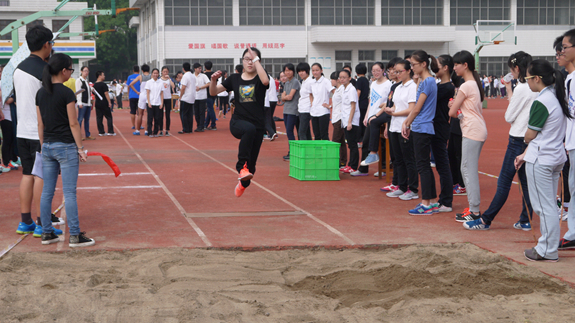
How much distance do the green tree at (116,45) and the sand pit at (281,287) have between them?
75702 millimetres

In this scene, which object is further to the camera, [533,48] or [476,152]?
[533,48]

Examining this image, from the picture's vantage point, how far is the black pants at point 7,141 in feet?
36.7

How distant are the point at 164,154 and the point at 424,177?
7.99m

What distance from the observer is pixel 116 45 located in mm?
78562

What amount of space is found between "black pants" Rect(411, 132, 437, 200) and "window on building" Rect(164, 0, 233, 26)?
4383cm

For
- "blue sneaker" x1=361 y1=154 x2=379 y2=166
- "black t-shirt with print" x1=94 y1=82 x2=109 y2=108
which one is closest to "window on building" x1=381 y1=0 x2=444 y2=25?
"black t-shirt with print" x1=94 y1=82 x2=109 y2=108

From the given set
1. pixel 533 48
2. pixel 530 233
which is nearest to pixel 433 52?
pixel 533 48

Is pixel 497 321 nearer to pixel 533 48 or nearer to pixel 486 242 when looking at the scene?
pixel 486 242

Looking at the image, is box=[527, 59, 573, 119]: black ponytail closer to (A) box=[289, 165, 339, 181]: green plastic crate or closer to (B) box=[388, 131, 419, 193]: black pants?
(B) box=[388, 131, 419, 193]: black pants

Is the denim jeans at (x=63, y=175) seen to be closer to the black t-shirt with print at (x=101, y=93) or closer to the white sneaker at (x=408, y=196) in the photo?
the white sneaker at (x=408, y=196)

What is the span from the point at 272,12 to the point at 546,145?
46455mm

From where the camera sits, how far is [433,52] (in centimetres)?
5347

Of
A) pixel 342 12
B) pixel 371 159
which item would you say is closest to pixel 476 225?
pixel 371 159

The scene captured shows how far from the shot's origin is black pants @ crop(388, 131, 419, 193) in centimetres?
857
